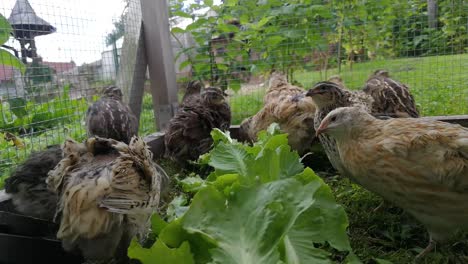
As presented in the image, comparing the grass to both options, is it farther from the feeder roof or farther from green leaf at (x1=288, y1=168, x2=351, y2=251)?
the feeder roof

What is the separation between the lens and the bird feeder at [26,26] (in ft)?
10.7

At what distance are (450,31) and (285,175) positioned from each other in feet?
20.0

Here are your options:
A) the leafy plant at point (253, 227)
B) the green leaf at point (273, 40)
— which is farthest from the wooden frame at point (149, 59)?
the leafy plant at point (253, 227)

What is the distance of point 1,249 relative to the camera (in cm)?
184

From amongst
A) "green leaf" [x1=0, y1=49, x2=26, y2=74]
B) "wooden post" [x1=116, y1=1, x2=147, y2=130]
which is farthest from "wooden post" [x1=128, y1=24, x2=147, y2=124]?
"green leaf" [x1=0, y1=49, x2=26, y2=74]

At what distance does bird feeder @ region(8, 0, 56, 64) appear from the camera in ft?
10.7

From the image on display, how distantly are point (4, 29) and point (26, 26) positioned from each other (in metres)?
0.62

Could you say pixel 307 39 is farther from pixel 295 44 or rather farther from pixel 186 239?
pixel 186 239

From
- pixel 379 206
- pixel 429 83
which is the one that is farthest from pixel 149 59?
pixel 429 83

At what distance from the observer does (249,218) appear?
154cm

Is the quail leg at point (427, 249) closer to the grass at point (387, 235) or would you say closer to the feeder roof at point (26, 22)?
the grass at point (387, 235)

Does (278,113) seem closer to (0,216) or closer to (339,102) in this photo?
(339,102)

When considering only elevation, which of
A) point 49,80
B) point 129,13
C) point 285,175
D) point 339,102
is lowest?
point 285,175

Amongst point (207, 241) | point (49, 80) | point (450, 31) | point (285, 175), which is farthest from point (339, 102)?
point (450, 31)
